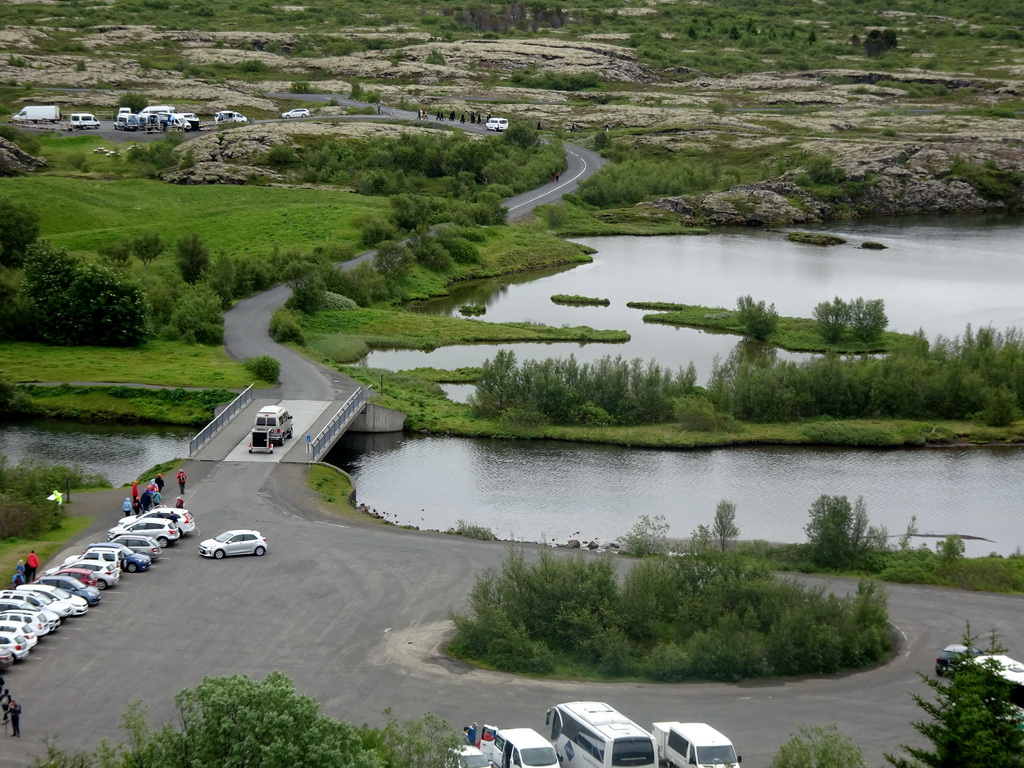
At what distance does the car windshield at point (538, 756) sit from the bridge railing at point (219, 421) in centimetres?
3357

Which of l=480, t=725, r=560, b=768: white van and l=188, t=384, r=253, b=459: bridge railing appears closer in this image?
l=480, t=725, r=560, b=768: white van

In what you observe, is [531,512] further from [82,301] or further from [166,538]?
[82,301]

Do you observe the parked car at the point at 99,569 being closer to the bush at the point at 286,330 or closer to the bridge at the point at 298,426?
the bridge at the point at 298,426

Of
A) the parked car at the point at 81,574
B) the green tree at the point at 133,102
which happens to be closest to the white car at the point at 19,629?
the parked car at the point at 81,574

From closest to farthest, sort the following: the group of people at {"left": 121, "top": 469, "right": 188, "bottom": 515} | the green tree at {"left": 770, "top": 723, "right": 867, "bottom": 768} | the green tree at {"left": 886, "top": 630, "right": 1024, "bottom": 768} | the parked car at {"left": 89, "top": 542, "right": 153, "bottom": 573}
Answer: the green tree at {"left": 886, "top": 630, "right": 1024, "bottom": 768} → the green tree at {"left": 770, "top": 723, "right": 867, "bottom": 768} → the parked car at {"left": 89, "top": 542, "right": 153, "bottom": 573} → the group of people at {"left": 121, "top": 469, "right": 188, "bottom": 515}

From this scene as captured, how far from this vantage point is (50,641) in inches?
1470

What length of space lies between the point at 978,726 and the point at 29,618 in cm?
2650

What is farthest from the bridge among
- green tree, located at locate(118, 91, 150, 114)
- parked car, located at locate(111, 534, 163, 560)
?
green tree, located at locate(118, 91, 150, 114)

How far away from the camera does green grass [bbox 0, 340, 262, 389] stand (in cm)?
6894

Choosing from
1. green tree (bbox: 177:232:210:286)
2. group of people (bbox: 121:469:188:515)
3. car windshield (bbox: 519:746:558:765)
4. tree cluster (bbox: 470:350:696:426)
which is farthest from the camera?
green tree (bbox: 177:232:210:286)

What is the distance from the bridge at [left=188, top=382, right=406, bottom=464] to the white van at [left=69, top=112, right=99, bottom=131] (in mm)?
84021

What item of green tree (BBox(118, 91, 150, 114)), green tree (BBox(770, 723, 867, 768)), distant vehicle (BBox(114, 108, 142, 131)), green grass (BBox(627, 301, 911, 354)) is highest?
green tree (BBox(118, 91, 150, 114))

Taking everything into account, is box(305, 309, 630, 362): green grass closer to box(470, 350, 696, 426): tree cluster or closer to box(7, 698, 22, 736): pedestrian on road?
box(470, 350, 696, 426): tree cluster

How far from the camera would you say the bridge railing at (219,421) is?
58.2m
